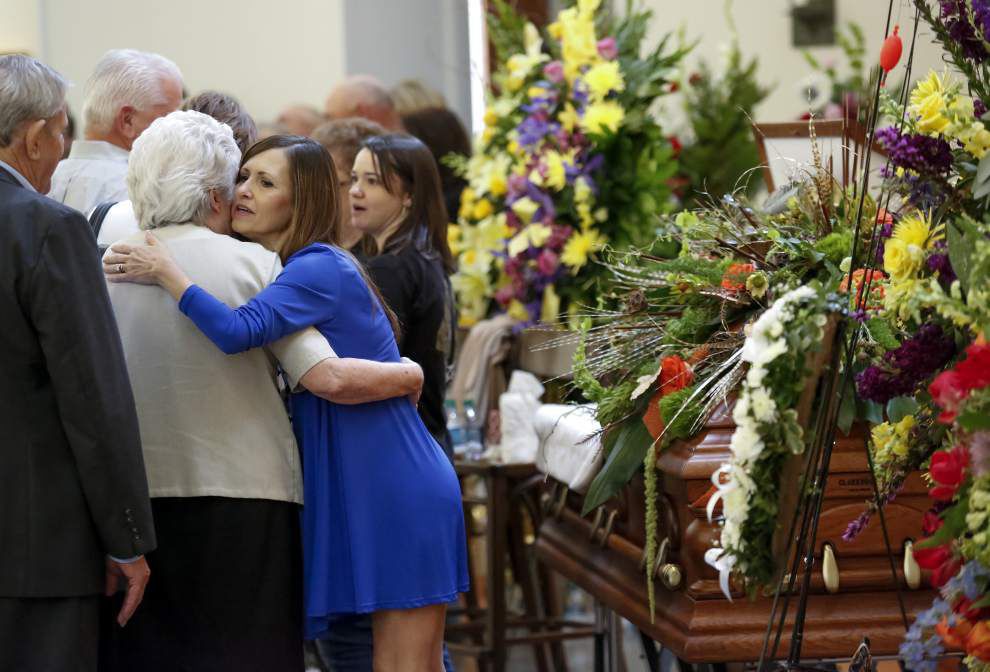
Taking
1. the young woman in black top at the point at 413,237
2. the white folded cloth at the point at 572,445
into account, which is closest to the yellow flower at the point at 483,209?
the young woman in black top at the point at 413,237

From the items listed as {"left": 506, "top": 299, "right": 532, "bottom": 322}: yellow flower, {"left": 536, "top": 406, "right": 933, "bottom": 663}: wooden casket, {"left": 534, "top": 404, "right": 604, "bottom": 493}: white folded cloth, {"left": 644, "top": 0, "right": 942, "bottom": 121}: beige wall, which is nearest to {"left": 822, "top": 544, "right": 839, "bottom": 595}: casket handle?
{"left": 536, "top": 406, "right": 933, "bottom": 663}: wooden casket

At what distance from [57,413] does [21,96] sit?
528 mm

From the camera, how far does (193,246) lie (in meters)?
2.61

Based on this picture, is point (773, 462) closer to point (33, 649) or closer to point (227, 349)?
point (227, 349)

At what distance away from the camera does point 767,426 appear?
192 centimetres

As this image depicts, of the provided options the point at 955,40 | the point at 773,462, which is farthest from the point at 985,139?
the point at 773,462

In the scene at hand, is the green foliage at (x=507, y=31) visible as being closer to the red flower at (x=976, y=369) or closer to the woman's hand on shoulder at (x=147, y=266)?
the woman's hand on shoulder at (x=147, y=266)

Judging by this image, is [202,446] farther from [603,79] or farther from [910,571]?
[603,79]

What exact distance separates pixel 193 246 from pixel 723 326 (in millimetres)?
994

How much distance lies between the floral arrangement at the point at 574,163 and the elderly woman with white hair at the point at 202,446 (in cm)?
198

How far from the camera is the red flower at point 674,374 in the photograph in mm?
2802

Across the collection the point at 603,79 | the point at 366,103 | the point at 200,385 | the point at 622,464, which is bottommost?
the point at 622,464

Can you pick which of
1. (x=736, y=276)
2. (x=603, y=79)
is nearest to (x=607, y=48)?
(x=603, y=79)

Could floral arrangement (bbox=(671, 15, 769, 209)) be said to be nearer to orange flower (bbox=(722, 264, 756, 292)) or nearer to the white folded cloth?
the white folded cloth
